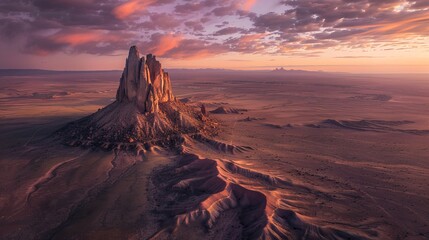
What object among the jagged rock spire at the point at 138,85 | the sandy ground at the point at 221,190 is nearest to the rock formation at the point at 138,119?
the jagged rock spire at the point at 138,85

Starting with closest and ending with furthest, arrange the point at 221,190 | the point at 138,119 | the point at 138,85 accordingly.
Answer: the point at 221,190 < the point at 138,119 < the point at 138,85

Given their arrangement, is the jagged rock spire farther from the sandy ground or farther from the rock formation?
the sandy ground

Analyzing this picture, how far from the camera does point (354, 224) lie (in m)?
32.2

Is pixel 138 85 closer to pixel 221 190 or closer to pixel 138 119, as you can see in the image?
pixel 138 119

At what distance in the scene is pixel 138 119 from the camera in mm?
62406

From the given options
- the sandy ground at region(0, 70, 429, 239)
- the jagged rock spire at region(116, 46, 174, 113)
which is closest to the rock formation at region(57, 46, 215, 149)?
the jagged rock spire at region(116, 46, 174, 113)

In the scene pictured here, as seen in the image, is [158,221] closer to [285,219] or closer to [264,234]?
[264,234]

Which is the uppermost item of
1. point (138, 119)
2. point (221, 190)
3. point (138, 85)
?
point (138, 85)

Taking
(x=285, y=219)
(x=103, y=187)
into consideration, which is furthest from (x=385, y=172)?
(x=103, y=187)

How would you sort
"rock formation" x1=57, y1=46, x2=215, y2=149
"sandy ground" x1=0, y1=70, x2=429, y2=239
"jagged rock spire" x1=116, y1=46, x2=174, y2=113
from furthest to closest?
1. "jagged rock spire" x1=116, y1=46, x2=174, y2=113
2. "rock formation" x1=57, y1=46, x2=215, y2=149
3. "sandy ground" x1=0, y1=70, x2=429, y2=239

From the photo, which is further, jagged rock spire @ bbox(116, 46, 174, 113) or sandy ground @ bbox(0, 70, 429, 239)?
jagged rock spire @ bbox(116, 46, 174, 113)

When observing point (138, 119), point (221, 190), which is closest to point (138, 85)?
point (138, 119)

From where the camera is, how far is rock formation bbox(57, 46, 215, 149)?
59.8m

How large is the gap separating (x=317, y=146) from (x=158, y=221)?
43.2m
